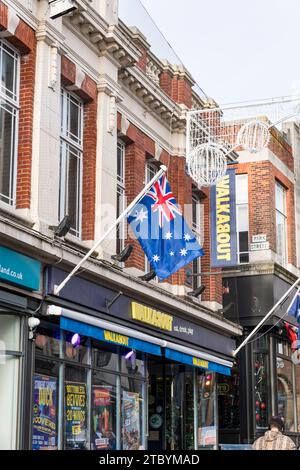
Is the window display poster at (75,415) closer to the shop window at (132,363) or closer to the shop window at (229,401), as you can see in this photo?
the shop window at (132,363)

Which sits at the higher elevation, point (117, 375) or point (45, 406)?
point (117, 375)

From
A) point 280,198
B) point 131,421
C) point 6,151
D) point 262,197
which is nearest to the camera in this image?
point 6,151

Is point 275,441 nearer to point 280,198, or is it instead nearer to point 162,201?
point 162,201

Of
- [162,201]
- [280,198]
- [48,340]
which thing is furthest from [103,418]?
[280,198]

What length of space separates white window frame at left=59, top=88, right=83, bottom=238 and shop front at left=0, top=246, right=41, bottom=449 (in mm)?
2401

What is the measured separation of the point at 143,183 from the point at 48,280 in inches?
221

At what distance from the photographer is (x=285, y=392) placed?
25.1 m

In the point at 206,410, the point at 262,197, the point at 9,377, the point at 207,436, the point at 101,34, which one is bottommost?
the point at 207,436

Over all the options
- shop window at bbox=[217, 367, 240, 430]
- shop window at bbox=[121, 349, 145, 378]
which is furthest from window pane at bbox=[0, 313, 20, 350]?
shop window at bbox=[217, 367, 240, 430]

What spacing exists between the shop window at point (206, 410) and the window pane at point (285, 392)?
395cm

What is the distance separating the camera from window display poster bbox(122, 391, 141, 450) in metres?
16.1

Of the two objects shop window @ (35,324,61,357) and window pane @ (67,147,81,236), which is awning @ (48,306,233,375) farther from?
window pane @ (67,147,81,236)

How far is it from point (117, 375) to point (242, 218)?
11.2 meters

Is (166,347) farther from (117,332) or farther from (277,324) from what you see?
(277,324)
